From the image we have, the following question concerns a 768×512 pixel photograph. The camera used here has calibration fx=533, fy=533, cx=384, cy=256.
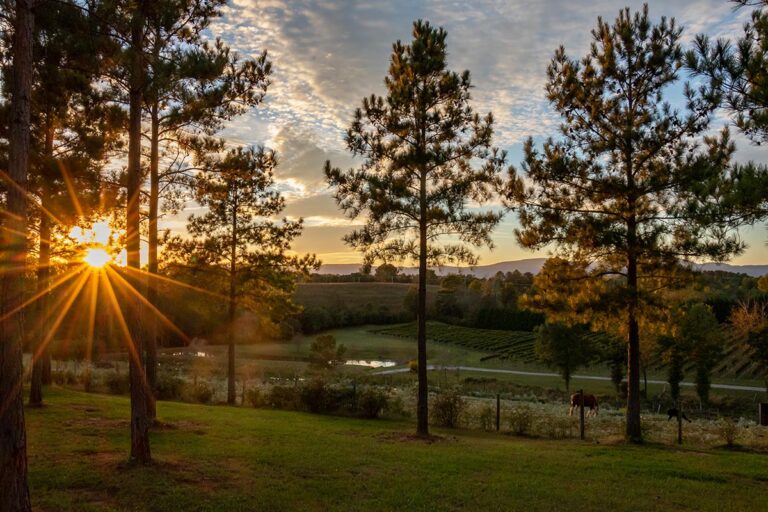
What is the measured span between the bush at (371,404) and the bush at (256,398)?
4.36 meters

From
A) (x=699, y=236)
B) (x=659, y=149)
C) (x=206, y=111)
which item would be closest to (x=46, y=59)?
(x=206, y=111)

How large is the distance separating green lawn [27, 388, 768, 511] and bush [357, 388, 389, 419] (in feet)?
12.6

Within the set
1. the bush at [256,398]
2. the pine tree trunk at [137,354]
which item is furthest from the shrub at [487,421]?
the pine tree trunk at [137,354]

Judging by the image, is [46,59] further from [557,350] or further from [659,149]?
[557,350]

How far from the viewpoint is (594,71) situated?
1412 centimetres

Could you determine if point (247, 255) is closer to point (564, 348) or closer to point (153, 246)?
point (153, 246)

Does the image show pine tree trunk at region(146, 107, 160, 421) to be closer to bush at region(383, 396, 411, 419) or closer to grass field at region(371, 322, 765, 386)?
bush at region(383, 396, 411, 419)

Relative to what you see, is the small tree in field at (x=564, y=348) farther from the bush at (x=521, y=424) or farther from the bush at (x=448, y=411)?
the bush at (x=448, y=411)

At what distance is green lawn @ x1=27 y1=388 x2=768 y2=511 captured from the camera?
712cm

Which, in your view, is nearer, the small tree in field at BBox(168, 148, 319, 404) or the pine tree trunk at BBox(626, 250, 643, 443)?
the pine tree trunk at BBox(626, 250, 643, 443)

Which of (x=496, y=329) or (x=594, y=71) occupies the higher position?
(x=594, y=71)

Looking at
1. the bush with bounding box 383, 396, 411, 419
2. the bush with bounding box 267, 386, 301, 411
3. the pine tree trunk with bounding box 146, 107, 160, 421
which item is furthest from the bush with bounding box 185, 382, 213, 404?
the pine tree trunk with bounding box 146, 107, 160, 421

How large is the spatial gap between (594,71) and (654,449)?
972cm

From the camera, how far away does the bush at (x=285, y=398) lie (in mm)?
19430
